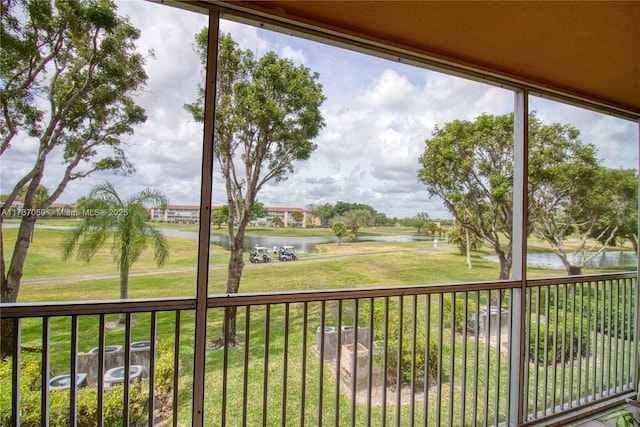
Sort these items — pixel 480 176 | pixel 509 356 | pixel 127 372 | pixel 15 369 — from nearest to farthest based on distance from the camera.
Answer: pixel 15 369 → pixel 127 372 → pixel 509 356 → pixel 480 176

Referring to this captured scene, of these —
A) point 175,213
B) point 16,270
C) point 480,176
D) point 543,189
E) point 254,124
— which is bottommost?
point 16,270

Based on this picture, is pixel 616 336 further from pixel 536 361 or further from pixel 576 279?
pixel 536 361

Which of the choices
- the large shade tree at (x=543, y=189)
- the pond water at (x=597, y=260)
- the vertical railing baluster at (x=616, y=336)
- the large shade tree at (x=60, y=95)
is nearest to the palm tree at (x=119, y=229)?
the large shade tree at (x=60, y=95)

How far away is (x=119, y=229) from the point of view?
5.20 ft

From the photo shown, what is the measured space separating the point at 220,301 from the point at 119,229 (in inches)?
31.9

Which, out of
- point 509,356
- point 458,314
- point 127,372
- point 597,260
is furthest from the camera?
point 597,260

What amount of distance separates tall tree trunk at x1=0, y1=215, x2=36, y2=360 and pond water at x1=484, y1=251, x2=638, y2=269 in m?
3.93

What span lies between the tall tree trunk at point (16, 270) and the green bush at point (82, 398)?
0.15m

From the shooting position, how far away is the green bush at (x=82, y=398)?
1.43 m

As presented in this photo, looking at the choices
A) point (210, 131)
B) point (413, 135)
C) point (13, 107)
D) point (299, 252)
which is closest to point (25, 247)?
point (13, 107)

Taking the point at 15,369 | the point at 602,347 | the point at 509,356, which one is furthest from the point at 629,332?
the point at 15,369

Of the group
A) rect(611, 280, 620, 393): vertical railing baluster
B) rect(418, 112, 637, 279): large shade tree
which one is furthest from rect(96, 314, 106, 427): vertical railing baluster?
rect(611, 280, 620, 393): vertical railing baluster

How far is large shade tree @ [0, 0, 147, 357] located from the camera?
138 centimetres

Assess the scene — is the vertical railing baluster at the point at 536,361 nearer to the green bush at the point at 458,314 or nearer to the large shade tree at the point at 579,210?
the green bush at the point at 458,314
